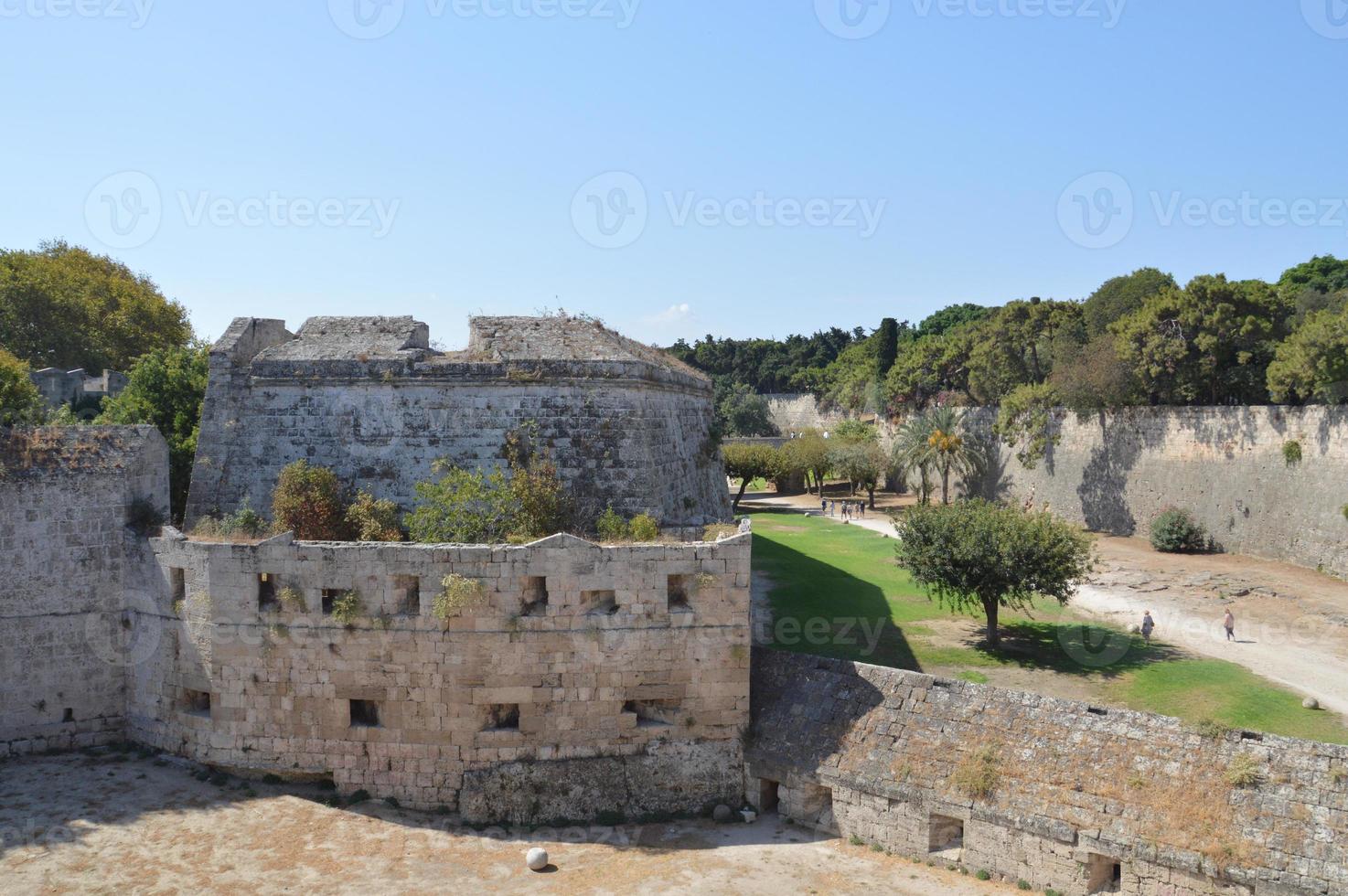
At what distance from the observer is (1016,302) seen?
4434 cm

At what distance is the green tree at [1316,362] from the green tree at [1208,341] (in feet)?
8.82

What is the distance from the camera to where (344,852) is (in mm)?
10898

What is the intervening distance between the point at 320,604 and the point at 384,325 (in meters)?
7.63

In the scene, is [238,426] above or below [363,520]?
above

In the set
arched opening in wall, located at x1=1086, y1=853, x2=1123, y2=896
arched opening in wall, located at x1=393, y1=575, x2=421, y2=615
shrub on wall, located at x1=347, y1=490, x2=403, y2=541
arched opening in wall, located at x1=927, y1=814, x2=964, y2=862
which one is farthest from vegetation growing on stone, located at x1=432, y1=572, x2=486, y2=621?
arched opening in wall, located at x1=1086, y1=853, x2=1123, y2=896

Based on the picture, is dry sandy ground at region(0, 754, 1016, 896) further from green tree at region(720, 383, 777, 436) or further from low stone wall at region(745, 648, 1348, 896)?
green tree at region(720, 383, 777, 436)

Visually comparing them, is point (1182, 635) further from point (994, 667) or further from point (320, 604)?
point (320, 604)

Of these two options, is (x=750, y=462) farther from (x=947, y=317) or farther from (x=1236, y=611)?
(x=947, y=317)

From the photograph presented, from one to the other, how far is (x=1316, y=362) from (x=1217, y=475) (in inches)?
203

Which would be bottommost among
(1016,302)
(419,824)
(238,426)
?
Answer: (419,824)

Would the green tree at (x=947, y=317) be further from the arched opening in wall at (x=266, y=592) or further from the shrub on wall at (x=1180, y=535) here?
the arched opening in wall at (x=266, y=592)

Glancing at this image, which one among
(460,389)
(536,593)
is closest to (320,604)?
(536,593)

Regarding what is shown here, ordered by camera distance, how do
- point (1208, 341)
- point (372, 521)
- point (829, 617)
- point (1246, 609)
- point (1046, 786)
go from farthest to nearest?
point (1208, 341), point (1246, 609), point (829, 617), point (372, 521), point (1046, 786)

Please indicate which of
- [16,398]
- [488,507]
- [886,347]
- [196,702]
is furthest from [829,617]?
[886,347]
